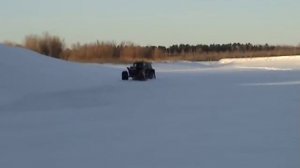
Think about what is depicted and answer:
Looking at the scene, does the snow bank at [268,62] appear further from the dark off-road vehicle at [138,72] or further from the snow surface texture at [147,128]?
the snow surface texture at [147,128]

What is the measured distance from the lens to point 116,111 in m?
15.7

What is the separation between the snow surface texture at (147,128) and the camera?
8.47 metres

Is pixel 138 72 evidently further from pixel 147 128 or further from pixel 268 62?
pixel 268 62

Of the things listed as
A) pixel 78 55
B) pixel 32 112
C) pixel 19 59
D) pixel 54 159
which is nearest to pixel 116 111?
pixel 32 112

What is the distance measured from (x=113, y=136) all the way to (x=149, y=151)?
6.30ft

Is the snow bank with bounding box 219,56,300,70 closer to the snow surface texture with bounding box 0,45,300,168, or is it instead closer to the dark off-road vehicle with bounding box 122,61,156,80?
the dark off-road vehicle with bounding box 122,61,156,80

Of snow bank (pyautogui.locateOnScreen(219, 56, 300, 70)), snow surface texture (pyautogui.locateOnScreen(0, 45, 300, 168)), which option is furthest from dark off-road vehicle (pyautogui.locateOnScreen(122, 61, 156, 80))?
snow bank (pyautogui.locateOnScreen(219, 56, 300, 70))

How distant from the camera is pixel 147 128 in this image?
471 inches

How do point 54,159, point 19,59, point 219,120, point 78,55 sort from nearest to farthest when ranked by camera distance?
point 54,159, point 219,120, point 19,59, point 78,55

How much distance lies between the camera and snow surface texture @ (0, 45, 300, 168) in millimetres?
8469

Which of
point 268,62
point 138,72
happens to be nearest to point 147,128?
point 138,72

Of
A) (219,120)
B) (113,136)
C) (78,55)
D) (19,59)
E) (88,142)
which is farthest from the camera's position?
(78,55)

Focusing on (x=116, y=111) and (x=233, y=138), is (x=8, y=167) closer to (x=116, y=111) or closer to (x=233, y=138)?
(x=233, y=138)

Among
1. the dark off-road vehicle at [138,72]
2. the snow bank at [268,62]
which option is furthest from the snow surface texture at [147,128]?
the snow bank at [268,62]
